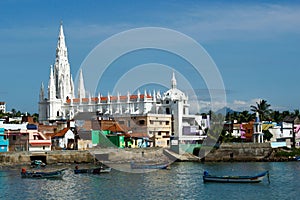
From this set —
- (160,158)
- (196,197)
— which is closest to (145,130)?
(160,158)

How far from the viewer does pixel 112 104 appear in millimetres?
127812

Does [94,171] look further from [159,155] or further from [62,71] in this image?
[62,71]

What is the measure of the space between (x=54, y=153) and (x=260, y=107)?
55.5 meters

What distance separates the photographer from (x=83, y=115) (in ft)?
402

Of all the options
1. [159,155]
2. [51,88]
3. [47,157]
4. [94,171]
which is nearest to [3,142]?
[47,157]

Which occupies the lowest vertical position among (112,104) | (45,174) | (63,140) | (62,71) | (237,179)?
(237,179)

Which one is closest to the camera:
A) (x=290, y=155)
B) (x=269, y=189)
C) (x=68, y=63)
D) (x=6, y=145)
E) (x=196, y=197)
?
(x=196, y=197)

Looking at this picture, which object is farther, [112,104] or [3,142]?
[112,104]

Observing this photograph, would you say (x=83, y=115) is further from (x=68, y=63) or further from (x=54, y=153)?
(x=54, y=153)

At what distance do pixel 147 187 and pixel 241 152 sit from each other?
33.2 meters

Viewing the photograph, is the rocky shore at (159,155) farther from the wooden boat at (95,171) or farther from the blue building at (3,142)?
the wooden boat at (95,171)

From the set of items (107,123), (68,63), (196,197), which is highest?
(68,63)

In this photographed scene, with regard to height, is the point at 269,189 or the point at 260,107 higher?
the point at 260,107

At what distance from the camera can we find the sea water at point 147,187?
1598 inches
